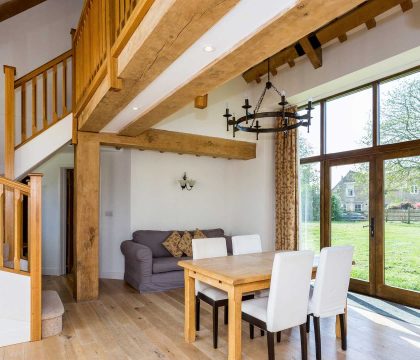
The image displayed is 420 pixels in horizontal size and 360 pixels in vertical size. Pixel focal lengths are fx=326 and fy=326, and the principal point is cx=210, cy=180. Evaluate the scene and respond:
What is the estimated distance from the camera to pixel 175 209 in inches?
242

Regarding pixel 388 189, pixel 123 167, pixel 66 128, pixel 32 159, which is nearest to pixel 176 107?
pixel 66 128

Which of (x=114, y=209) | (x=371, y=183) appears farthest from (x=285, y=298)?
(x=114, y=209)

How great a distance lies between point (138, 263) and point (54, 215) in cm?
210

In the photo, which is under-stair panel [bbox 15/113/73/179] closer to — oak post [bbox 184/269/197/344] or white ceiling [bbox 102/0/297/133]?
white ceiling [bbox 102/0/297/133]

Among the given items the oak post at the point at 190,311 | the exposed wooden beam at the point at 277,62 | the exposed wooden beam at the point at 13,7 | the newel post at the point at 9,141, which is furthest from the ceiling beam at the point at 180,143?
the exposed wooden beam at the point at 13,7

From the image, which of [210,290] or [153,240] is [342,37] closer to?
[210,290]

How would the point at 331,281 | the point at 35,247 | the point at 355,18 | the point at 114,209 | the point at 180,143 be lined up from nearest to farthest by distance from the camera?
the point at 331,281 → the point at 35,247 → the point at 355,18 → the point at 180,143 → the point at 114,209

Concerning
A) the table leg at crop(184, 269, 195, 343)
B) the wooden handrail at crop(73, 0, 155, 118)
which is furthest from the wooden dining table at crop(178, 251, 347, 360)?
the wooden handrail at crop(73, 0, 155, 118)

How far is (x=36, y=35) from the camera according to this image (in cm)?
550

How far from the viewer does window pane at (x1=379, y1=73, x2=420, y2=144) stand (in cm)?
420

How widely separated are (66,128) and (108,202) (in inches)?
68.5

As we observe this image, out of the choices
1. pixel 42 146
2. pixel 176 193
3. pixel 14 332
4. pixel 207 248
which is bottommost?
pixel 14 332

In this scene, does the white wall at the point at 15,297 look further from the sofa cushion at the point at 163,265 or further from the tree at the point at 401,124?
the tree at the point at 401,124

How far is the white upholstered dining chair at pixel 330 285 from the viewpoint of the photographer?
2791 millimetres
